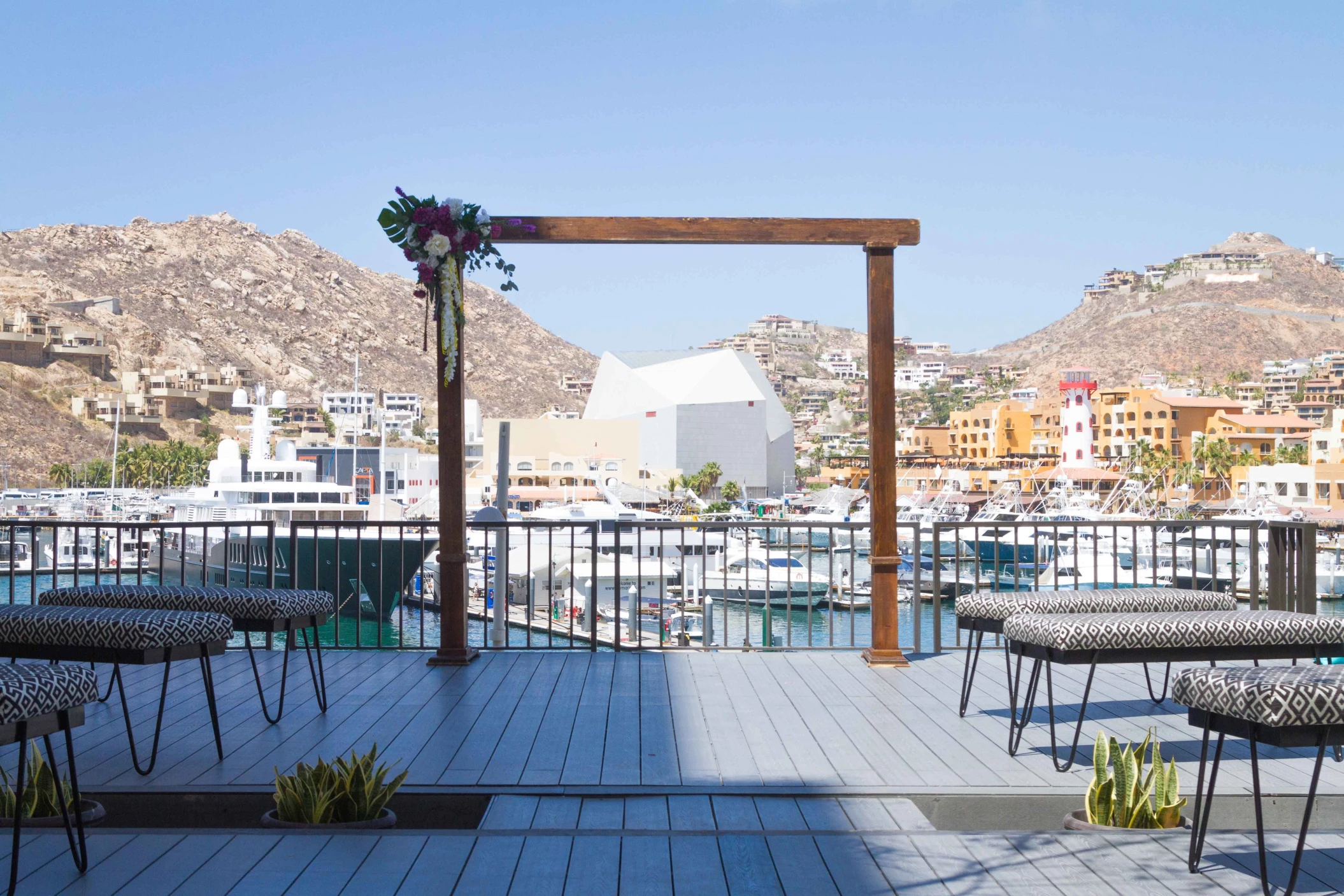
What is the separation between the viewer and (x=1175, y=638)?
3631mm

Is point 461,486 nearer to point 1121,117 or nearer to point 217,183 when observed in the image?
point 1121,117

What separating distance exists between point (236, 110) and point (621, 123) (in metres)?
45.7

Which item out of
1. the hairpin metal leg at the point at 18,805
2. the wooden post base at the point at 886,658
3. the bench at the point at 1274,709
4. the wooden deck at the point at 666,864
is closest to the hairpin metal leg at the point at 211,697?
the wooden deck at the point at 666,864

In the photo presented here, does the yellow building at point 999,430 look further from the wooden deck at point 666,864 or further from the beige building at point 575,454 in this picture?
the wooden deck at point 666,864

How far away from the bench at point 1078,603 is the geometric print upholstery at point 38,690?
9.57 ft

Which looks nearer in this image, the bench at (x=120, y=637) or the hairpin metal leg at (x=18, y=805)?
the hairpin metal leg at (x=18, y=805)

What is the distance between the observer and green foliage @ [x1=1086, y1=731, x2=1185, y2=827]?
299cm

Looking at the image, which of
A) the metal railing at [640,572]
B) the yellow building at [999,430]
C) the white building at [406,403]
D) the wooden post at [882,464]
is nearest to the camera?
the wooden post at [882,464]

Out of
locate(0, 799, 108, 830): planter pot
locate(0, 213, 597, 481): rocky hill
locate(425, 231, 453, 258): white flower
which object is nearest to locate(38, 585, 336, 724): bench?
locate(0, 799, 108, 830): planter pot

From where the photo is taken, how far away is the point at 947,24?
186 feet

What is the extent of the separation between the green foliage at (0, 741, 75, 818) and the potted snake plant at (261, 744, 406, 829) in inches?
21.4

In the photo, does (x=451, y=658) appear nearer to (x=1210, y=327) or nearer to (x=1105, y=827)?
(x=1105, y=827)

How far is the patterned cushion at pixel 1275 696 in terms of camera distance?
2.42 meters

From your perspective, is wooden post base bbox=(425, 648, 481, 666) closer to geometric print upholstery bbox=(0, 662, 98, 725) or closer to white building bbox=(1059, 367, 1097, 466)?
geometric print upholstery bbox=(0, 662, 98, 725)
